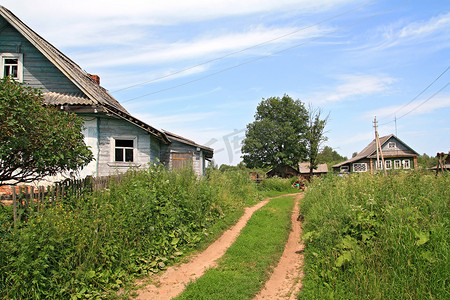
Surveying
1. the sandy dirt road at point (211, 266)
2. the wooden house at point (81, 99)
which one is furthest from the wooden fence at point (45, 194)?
the wooden house at point (81, 99)

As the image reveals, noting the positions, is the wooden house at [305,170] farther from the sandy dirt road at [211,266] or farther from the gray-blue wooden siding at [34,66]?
the sandy dirt road at [211,266]

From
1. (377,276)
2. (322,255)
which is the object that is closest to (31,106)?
(322,255)

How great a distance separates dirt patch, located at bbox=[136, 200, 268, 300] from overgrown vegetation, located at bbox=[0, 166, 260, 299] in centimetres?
34

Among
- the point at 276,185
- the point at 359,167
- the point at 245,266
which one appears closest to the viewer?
the point at 245,266

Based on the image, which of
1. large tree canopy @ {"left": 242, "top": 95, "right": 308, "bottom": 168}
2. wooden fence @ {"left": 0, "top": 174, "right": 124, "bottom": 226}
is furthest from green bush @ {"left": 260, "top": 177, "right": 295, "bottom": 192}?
wooden fence @ {"left": 0, "top": 174, "right": 124, "bottom": 226}

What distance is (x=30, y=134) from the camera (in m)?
5.78

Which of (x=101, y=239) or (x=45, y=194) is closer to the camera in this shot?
(x=101, y=239)

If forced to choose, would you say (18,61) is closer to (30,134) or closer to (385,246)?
(30,134)

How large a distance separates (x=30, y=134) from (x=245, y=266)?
17.3ft

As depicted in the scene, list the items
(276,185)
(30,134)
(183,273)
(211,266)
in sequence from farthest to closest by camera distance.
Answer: (276,185) → (211,266) → (183,273) → (30,134)

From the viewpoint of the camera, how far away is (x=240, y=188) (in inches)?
680

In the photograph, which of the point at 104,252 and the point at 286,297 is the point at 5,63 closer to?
the point at 104,252

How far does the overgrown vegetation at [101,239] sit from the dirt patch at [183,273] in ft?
1.12

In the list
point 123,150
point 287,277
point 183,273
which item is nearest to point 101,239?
point 183,273
